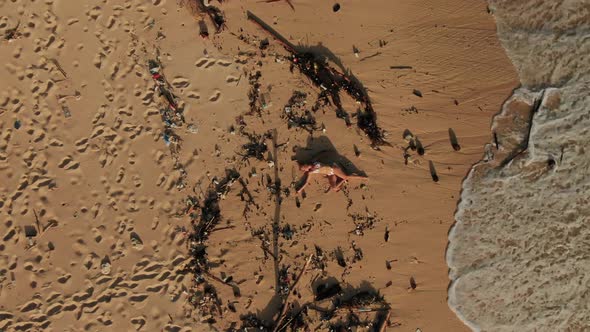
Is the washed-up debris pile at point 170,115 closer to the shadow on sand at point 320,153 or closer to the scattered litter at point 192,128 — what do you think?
the scattered litter at point 192,128

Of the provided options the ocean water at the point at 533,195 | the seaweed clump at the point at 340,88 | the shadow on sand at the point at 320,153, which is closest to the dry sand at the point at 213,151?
the shadow on sand at the point at 320,153

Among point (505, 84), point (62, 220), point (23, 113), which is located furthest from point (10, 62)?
point (505, 84)

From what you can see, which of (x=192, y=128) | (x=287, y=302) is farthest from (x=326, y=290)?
(x=192, y=128)

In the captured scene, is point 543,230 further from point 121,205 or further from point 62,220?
point 62,220

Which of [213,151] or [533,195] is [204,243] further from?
[533,195]

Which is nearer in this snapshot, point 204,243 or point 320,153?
point 204,243

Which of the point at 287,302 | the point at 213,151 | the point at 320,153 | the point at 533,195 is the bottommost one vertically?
the point at 287,302
